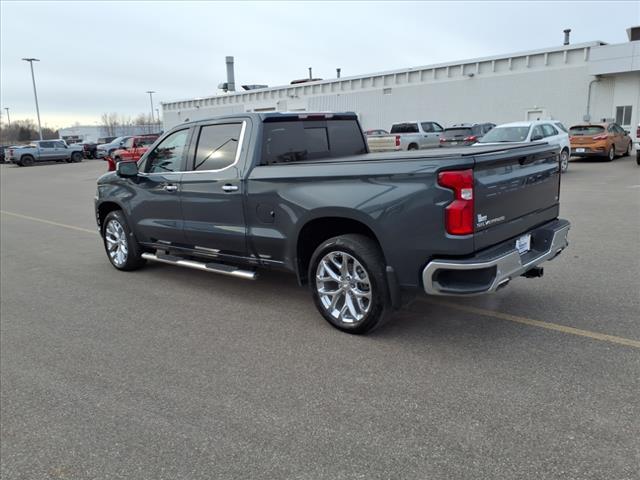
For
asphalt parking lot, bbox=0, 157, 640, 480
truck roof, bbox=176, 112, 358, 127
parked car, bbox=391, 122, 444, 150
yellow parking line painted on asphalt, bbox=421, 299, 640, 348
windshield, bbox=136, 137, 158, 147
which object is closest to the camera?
asphalt parking lot, bbox=0, 157, 640, 480

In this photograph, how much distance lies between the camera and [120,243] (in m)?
7.07

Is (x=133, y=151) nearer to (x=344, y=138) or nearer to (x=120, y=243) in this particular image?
(x=120, y=243)

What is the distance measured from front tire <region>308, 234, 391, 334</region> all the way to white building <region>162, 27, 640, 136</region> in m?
24.6

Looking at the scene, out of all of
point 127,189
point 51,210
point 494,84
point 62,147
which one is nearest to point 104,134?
point 62,147

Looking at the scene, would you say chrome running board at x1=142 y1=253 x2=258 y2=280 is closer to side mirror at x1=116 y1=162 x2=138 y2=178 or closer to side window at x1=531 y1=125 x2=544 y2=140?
side mirror at x1=116 y1=162 x2=138 y2=178

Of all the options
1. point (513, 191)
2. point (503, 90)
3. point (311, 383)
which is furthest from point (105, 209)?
point (503, 90)

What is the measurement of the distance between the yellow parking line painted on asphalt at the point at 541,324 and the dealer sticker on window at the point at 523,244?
659mm

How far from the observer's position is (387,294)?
419 centimetres

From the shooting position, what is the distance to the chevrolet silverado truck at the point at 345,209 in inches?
149

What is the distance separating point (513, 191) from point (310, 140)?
7.18 feet

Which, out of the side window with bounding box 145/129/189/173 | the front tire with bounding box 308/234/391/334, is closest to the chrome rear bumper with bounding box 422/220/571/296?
the front tire with bounding box 308/234/391/334

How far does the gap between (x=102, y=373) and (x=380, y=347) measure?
6.95ft

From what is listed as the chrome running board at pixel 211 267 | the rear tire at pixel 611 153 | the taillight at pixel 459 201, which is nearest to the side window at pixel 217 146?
the chrome running board at pixel 211 267

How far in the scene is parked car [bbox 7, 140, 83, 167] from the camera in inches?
1491
